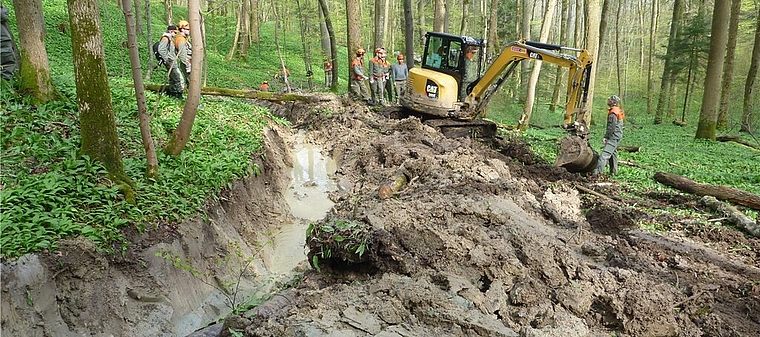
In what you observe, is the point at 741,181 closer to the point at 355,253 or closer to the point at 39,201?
the point at 355,253

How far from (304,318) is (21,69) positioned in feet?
20.7

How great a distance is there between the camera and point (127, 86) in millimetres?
10273

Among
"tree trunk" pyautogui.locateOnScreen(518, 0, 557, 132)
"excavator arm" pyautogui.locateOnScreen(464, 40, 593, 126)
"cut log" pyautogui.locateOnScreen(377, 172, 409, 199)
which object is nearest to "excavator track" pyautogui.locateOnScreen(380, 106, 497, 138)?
"excavator arm" pyautogui.locateOnScreen(464, 40, 593, 126)

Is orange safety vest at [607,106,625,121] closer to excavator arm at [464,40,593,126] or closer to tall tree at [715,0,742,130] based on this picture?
excavator arm at [464,40,593,126]

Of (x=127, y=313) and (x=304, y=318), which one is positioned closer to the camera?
(x=304, y=318)

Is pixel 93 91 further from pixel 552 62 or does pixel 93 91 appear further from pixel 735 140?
pixel 735 140

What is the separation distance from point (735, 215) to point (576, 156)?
114 inches

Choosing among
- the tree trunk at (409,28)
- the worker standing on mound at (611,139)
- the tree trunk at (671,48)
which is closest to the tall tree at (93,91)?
the worker standing on mound at (611,139)

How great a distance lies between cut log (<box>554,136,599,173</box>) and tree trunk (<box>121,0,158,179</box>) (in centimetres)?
729

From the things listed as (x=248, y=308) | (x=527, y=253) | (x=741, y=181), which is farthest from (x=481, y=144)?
(x=248, y=308)

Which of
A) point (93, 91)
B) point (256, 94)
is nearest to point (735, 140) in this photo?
point (256, 94)

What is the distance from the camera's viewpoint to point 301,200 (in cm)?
938

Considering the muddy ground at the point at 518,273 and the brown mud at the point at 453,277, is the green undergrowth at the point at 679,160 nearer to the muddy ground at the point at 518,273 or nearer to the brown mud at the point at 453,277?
the muddy ground at the point at 518,273

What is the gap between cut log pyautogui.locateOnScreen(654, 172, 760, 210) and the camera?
7578mm
